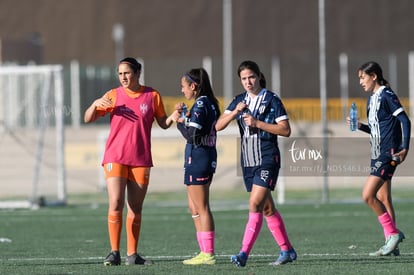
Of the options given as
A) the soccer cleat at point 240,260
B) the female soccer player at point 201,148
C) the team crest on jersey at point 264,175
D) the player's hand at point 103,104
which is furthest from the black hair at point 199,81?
the soccer cleat at point 240,260

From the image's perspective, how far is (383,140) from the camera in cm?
1315

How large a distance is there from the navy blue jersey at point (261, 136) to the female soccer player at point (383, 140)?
5.66 ft

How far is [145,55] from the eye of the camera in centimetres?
5081

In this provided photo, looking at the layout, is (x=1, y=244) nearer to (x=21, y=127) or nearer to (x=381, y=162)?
(x=381, y=162)

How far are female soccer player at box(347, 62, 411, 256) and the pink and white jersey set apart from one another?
2500mm

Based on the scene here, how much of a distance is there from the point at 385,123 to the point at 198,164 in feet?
7.79

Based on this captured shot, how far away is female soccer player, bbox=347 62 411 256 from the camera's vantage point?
13070mm

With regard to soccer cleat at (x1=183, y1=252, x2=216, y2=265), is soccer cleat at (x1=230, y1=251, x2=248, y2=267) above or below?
above

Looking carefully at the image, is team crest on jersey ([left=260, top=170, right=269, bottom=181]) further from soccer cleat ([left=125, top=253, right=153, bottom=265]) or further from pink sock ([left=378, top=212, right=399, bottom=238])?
pink sock ([left=378, top=212, right=399, bottom=238])

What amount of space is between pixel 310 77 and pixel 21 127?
Answer: 18111 mm

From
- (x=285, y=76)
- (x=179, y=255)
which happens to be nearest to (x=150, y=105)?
(x=179, y=255)

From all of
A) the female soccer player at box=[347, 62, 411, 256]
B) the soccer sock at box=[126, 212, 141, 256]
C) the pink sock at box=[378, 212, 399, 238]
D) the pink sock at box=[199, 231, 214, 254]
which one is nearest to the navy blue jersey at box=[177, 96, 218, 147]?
the pink sock at box=[199, 231, 214, 254]

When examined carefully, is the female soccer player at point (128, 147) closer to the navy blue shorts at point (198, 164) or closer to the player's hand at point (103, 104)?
the player's hand at point (103, 104)

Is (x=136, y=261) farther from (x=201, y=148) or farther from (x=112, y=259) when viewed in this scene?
(x=201, y=148)
